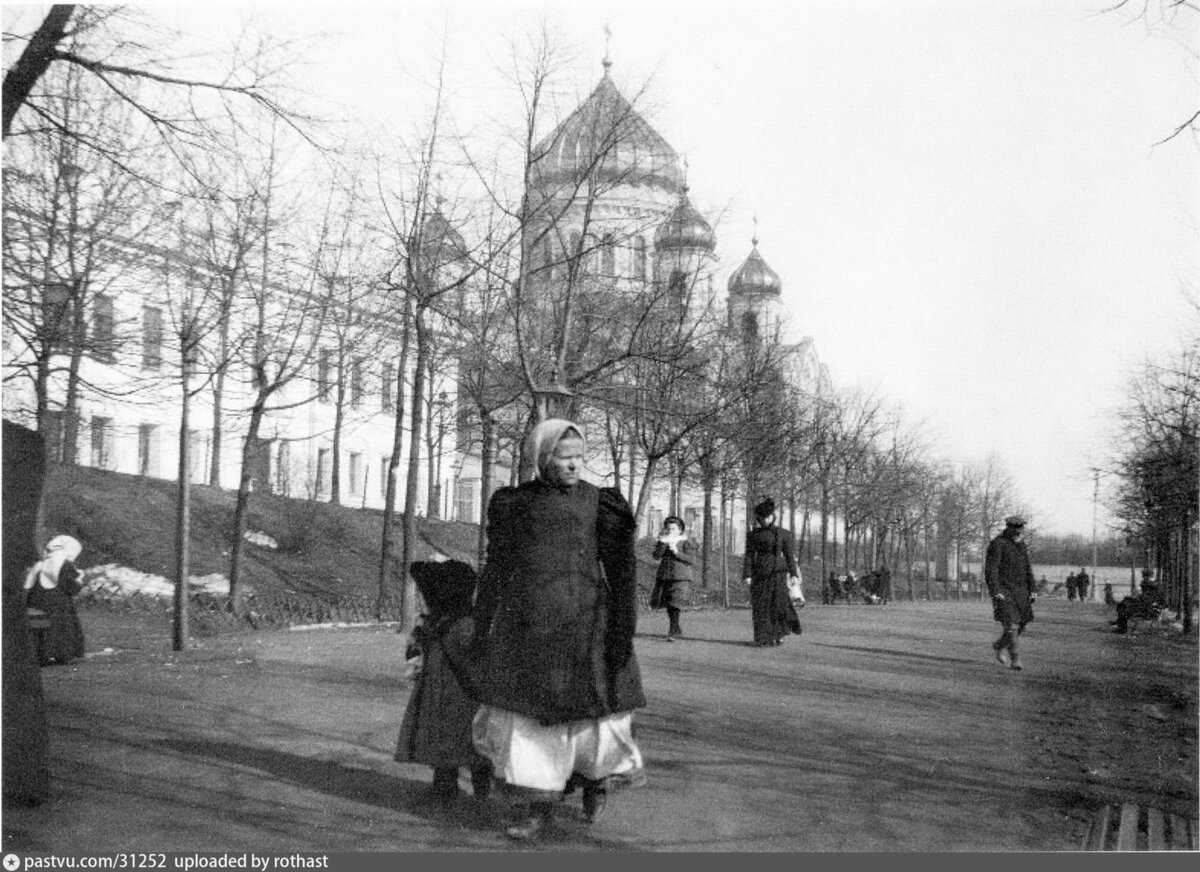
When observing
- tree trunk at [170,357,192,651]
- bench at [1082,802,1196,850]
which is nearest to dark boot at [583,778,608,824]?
bench at [1082,802,1196,850]

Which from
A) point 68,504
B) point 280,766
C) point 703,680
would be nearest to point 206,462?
point 68,504

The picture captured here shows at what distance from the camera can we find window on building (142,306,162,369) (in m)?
13.3

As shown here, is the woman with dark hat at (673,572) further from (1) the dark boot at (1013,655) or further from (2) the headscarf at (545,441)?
(2) the headscarf at (545,441)

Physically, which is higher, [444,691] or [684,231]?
[684,231]

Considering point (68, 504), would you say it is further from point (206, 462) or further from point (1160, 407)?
point (1160, 407)

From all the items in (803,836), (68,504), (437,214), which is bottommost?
(803,836)

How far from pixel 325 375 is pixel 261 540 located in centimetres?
964

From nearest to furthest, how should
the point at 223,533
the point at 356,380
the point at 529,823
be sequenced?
1. the point at 529,823
2. the point at 356,380
3. the point at 223,533

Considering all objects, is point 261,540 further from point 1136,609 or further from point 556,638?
point 556,638

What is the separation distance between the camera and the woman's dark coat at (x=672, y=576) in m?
16.8

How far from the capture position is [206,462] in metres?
30.5

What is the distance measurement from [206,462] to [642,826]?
87.1 feet

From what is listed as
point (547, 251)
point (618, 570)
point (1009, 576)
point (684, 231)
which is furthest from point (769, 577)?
point (618, 570)

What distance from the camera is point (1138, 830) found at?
6176 mm
